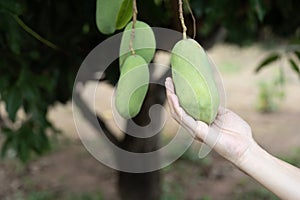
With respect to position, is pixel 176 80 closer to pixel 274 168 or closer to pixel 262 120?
pixel 274 168

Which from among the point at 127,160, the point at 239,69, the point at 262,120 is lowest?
the point at 239,69

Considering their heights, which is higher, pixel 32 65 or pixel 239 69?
pixel 32 65

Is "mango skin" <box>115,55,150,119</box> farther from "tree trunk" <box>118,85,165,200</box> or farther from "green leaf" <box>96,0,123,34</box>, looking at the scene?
"tree trunk" <box>118,85,165,200</box>

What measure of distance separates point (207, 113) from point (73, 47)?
2.62 feet

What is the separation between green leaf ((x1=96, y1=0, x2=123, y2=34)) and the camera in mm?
654

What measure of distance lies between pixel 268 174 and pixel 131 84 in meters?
0.28

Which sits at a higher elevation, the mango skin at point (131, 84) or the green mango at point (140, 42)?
the green mango at point (140, 42)

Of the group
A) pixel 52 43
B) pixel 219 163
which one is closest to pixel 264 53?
pixel 219 163

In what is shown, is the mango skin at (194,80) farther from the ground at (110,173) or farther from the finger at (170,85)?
the ground at (110,173)

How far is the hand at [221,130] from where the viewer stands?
2.15 feet

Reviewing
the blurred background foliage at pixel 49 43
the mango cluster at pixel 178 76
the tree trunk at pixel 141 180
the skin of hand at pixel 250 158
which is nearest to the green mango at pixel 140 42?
the mango cluster at pixel 178 76

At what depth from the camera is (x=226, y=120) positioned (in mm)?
747

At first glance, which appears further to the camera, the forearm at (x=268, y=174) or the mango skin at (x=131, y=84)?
the forearm at (x=268, y=174)

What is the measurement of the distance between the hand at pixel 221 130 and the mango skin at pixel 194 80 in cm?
2
